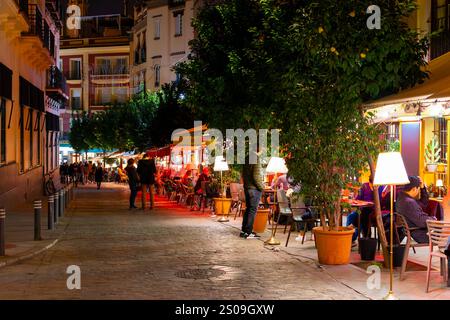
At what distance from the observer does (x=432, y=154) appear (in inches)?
650

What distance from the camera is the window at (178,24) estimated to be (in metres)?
50.1

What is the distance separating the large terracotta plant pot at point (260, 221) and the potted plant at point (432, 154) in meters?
4.27

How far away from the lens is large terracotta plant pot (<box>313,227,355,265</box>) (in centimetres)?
1088

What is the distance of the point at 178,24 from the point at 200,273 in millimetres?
42069

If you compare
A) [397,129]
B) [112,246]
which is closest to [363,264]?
[112,246]

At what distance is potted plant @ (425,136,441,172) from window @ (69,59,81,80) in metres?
57.5

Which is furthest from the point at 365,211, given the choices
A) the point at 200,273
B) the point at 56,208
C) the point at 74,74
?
the point at 74,74

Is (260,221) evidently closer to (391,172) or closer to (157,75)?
(391,172)

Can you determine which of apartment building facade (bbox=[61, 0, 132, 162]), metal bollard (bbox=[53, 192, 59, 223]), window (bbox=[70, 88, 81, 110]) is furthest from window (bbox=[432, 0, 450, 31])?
window (bbox=[70, 88, 81, 110])

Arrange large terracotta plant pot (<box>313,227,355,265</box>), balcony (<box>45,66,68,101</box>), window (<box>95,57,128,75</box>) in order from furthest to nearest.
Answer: window (<box>95,57,128,75</box>) → balcony (<box>45,66,68,101</box>) → large terracotta plant pot (<box>313,227,355,265</box>)

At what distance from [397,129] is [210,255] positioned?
8.70m

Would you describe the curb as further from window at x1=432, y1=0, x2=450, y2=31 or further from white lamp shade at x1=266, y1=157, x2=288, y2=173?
window at x1=432, y1=0, x2=450, y2=31
